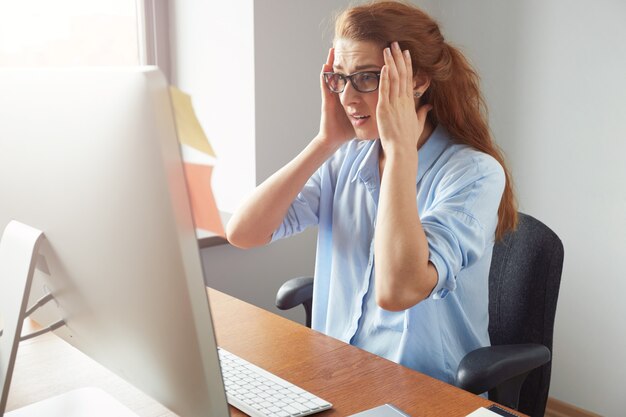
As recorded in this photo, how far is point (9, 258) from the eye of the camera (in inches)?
29.1

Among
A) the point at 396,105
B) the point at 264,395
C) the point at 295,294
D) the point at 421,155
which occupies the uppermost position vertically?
the point at 396,105

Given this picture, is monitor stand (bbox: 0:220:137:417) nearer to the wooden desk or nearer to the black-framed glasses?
the wooden desk

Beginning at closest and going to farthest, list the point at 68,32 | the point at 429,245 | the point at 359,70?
the point at 429,245
the point at 359,70
the point at 68,32

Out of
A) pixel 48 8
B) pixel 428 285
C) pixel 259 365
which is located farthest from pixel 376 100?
pixel 48 8

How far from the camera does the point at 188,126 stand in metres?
0.57

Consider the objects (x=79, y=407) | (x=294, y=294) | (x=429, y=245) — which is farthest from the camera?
(x=294, y=294)

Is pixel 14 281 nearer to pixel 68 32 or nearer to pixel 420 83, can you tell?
pixel 420 83

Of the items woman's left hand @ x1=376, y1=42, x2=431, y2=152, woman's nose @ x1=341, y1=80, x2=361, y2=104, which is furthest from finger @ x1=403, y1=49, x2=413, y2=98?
woman's nose @ x1=341, y1=80, x2=361, y2=104

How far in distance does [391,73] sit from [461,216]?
301mm

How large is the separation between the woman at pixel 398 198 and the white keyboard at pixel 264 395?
0.89 ft

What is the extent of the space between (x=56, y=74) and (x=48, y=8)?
62.7 inches

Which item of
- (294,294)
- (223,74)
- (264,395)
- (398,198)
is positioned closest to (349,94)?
(398,198)

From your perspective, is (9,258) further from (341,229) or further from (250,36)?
(250,36)

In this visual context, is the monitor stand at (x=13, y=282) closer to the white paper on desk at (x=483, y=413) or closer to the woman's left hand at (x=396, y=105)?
the white paper on desk at (x=483, y=413)
